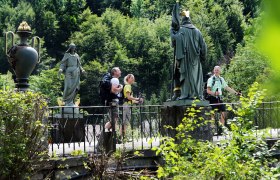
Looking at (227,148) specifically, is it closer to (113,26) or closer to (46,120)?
(46,120)

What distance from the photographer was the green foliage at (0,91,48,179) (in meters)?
9.43

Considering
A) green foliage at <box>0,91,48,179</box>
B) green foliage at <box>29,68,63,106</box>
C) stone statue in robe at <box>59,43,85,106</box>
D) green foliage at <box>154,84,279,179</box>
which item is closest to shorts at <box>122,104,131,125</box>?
green foliage at <box>0,91,48,179</box>

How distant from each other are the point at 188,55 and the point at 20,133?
157 inches

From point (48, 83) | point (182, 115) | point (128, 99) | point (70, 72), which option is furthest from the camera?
point (48, 83)

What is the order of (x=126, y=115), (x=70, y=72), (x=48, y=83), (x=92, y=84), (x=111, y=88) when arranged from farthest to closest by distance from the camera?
(x=92, y=84) → (x=48, y=83) → (x=70, y=72) → (x=111, y=88) → (x=126, y=115)

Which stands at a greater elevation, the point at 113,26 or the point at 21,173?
the point at 113,26

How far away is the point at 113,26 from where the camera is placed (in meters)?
68.0

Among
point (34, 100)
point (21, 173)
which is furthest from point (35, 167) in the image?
point (34, 100)

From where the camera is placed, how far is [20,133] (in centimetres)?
970

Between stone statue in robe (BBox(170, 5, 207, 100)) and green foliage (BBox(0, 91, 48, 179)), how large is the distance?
10.4 ft

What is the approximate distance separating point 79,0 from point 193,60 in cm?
6441

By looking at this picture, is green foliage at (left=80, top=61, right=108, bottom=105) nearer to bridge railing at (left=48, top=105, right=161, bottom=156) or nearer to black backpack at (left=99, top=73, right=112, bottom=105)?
bridge railing at (left=48, top=105, right=161, bottom=156)

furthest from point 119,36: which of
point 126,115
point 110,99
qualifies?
point 126,115

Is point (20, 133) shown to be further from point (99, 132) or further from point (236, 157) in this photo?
point (99, 132)
